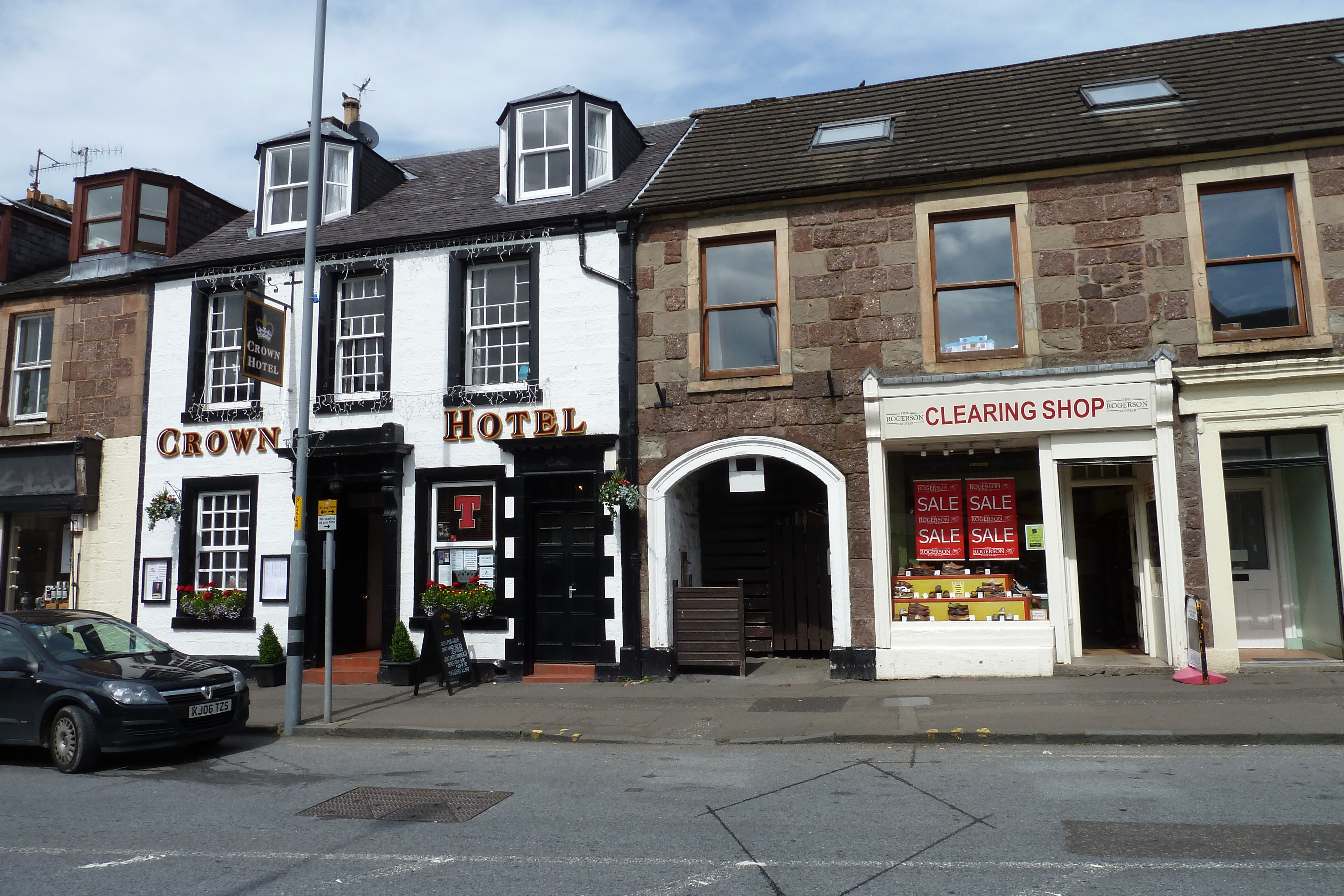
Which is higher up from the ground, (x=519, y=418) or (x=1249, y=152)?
(x=1249, y=152)

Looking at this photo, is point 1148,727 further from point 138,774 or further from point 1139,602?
point 138,774

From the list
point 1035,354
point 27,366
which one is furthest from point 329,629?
point 27,366

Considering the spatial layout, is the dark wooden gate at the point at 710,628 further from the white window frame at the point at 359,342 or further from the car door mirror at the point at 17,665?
the car door mirror at the point at 17,665

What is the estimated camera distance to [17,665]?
32.2 feet

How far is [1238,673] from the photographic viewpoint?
11.7m

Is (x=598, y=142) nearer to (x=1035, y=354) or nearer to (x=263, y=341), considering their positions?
(x=263, y=341)

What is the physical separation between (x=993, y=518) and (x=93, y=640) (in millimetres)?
11359

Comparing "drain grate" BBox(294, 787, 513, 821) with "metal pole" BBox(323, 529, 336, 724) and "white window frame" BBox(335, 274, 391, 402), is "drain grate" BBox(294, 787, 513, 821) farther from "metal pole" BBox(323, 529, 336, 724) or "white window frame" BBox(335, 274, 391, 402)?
"white window frame" BBox(335, 274, 391, 402)

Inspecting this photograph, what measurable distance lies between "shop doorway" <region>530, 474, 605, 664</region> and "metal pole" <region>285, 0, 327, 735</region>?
12.0 feet

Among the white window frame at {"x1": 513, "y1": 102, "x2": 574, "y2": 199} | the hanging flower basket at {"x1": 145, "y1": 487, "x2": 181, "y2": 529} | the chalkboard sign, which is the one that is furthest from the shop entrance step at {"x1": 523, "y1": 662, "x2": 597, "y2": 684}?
the white window frame at {"x1": 513, "y1": 102, "x2": 574, "y2": 199}

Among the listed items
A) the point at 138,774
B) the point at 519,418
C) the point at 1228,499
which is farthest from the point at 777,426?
the point at 138,774

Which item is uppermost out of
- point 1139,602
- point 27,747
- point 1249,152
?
point 1249,152

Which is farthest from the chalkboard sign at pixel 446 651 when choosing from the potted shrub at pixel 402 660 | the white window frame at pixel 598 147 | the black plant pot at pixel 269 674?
the white window frame at pixel 598 147

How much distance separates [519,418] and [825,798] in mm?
8622
